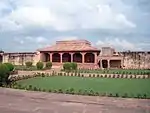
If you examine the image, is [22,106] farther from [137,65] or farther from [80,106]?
[137,65]

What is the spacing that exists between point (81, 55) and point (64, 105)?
30.8 meters

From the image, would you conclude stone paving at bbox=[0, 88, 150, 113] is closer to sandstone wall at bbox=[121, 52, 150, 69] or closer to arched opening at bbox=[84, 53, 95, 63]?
sandstone wall at bbox=[121, 52, 150, 69]

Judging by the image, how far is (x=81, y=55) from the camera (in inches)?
1542

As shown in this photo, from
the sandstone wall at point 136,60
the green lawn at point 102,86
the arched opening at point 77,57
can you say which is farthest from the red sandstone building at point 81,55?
the green lawn at point 102,86

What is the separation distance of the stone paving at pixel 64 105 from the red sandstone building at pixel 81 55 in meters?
26.6

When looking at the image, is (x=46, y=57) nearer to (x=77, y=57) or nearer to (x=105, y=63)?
(x=77, y=57)

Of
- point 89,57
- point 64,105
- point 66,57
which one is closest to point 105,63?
point 89,57

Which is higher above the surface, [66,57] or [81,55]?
[81,55]

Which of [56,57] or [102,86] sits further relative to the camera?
[56,57]

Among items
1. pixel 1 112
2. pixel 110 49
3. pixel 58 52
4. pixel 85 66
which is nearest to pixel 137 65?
pixel 110 49

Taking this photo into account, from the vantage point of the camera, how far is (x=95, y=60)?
36688mm

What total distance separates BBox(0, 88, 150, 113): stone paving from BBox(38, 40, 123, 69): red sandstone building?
26.6 metres

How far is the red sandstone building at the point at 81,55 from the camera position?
36.7 meters

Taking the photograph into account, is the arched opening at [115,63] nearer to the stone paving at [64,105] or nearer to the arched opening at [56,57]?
the arched opening at [56,57]
